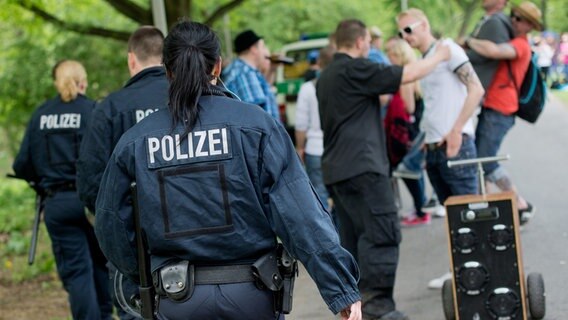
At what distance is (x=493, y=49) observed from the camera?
7684 mm

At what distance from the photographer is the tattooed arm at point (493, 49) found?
25.2 ft

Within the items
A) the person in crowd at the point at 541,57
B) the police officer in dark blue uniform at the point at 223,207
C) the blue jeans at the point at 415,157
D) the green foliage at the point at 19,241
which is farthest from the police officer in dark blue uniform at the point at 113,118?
the green foliage at the point at 19,241

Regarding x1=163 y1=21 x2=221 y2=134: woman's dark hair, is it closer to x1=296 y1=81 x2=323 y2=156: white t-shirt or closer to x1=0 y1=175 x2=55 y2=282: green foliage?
x1=296 y1=81 x2=323 y2=156: white t-shirt

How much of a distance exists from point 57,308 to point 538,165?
8046mm

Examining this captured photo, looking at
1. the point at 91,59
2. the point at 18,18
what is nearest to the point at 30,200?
the point at 18,18

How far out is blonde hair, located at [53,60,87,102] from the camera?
7.22 metres

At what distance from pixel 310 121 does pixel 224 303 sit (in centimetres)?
603

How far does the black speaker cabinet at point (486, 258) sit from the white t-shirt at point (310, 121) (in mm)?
3557

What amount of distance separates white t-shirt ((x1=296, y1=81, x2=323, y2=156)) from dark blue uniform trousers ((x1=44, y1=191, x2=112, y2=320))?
2.89m

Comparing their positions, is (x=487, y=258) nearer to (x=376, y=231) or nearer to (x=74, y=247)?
(x=376, y=231)

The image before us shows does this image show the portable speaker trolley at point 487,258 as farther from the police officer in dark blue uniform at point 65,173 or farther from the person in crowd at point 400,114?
the person in crowd at point 400,114

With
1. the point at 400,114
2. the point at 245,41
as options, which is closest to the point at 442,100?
the point at 245,41

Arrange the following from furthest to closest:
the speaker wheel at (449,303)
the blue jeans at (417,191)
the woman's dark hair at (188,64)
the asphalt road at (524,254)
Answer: the blue jeans at (417,191) → the asphalt road at (524,254) → the speaker wheel at (449,303) → the woman's dark hair at (188,64)

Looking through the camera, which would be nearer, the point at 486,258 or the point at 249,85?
the point at 486,258
